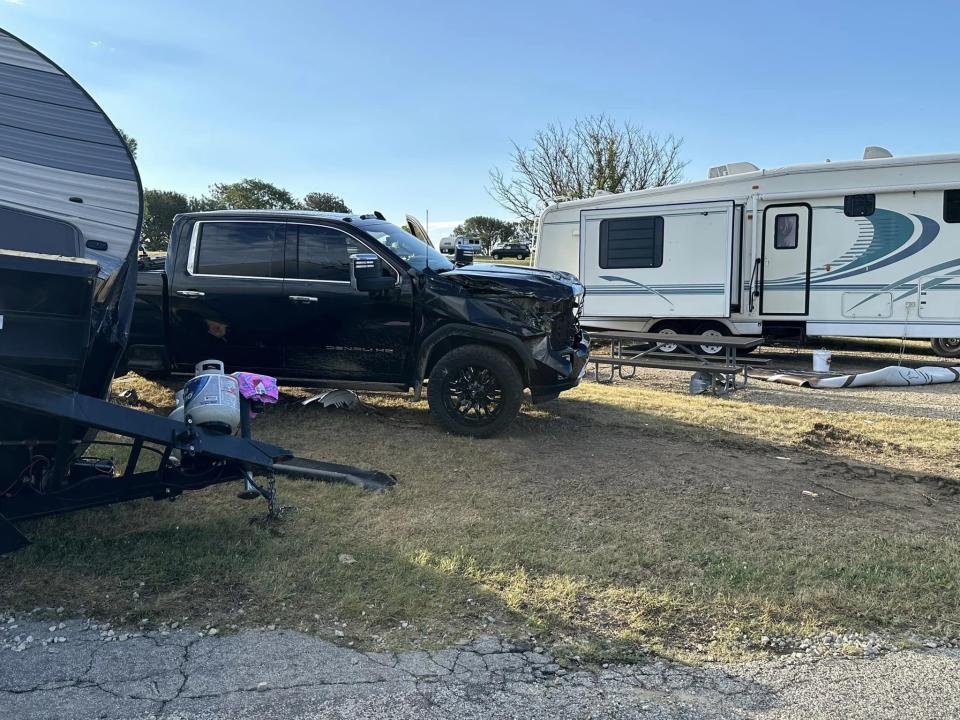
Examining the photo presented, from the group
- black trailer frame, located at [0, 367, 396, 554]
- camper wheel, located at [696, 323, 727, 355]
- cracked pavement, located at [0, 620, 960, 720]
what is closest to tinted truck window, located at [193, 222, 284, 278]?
black trailer frame, located at [0, 367, 396, 554]

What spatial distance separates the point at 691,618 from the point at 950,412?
598cm

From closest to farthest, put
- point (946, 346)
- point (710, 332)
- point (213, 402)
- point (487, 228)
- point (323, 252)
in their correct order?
point (213, 402), point (323, 252), point (946, 346), point (710, 332), point (487, 228)

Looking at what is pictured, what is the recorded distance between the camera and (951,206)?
1049 cm

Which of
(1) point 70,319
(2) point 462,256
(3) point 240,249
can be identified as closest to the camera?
(1) point 70,319

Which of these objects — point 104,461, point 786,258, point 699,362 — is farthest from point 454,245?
point 786,258

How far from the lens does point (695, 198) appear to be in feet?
38.4

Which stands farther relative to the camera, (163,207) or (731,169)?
(163,207)

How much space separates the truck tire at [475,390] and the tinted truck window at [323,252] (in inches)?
48.6

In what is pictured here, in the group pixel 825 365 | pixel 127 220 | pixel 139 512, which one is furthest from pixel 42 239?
pixel 825 365

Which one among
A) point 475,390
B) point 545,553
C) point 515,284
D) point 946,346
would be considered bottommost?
point 545,553

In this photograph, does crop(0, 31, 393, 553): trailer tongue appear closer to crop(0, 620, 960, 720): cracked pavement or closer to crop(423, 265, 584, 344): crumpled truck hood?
crop(0, 620, 960, 720): cracked pavement

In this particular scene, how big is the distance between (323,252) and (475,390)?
1.85 metres

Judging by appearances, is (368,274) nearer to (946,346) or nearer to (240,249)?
(240,249)

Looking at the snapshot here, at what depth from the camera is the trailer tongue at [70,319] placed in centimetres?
326
